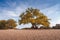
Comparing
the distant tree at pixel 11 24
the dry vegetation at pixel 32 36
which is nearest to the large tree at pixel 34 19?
the distant tree at pixel 11 24

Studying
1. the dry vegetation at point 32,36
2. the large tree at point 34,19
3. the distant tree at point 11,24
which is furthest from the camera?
the distant tree at point 11,24

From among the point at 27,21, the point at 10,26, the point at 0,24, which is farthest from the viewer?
the point at 10,26

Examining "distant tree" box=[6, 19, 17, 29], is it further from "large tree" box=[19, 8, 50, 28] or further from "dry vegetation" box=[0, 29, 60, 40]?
"dry vegetation" box=[0, 29, 60, 40]

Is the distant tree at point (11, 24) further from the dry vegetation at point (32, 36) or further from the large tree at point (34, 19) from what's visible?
the dry vegetation at point (32, 36)

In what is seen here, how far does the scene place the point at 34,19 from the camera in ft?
104

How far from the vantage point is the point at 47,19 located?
32.1 metres

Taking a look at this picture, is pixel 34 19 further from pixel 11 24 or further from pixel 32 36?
pixel 32 36

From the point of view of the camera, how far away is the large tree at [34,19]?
1227 inches

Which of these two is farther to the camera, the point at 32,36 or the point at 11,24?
the point at 11,24

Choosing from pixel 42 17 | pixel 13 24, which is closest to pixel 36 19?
pixel 42 17

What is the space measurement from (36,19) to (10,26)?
12478mm

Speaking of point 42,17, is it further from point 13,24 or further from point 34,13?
point 13,24

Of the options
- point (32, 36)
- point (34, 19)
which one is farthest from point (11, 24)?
point (32, 36)

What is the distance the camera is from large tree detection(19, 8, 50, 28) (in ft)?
102
